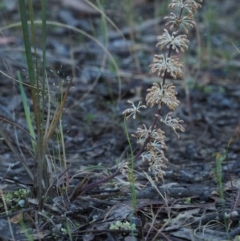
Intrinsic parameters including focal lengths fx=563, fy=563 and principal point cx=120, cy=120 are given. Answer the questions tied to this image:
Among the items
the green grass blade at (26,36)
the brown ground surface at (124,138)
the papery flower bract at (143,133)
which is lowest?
the brown ground surface at (124,138)

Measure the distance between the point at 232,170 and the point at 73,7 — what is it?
2.73 m

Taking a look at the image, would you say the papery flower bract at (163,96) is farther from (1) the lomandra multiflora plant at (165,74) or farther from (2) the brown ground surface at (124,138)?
(2) the brown ground surface at (124,138)

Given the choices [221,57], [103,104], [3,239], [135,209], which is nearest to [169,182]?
[135,209]

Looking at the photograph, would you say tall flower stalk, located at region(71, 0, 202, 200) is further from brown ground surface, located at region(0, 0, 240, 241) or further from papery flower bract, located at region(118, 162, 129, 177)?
brown ground surface, located at region(0, 0, 240, 241)

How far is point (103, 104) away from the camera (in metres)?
3.11

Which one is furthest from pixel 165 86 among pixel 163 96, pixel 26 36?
pixel 26 36

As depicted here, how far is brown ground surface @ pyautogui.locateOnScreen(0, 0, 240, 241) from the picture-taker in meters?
1.68

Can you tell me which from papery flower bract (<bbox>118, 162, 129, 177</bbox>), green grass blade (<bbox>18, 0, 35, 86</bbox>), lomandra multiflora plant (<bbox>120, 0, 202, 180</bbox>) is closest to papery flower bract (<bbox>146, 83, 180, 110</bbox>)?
lomandra multiflora plant (<bbox>120, 0, 202, 180</bbox>)

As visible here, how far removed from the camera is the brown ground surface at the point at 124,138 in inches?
66.1

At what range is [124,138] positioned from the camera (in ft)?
8.71

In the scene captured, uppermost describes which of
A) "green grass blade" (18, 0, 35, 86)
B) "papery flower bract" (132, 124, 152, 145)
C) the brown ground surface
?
"green grass blade" (18, 0, 35, 86)

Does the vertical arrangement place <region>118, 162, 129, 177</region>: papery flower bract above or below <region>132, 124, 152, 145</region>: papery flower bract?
below

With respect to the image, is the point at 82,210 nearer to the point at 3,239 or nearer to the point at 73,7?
the point at 3,239

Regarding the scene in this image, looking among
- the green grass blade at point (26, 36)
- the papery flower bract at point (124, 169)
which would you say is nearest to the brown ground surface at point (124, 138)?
the papery flower bract at point (124, 169)
